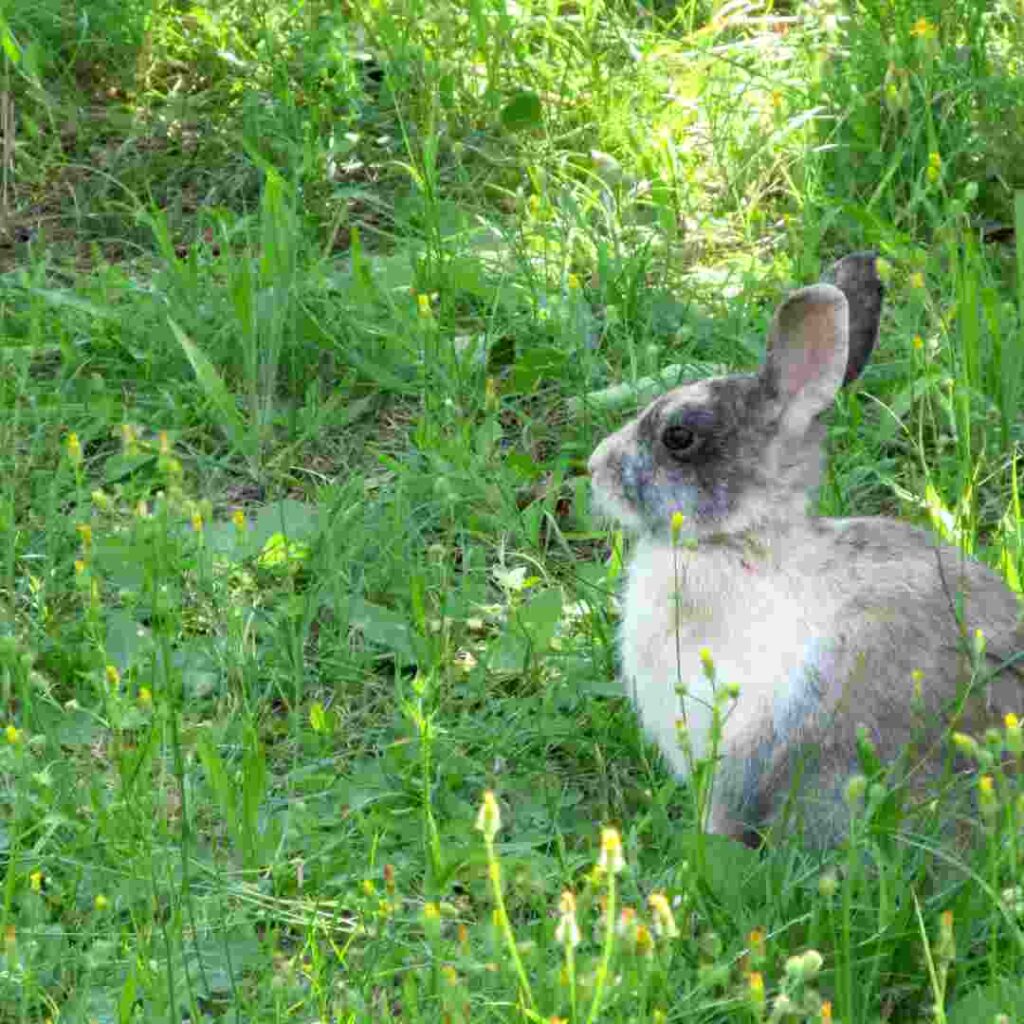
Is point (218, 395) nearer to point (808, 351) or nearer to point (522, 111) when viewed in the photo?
point (522, 111)

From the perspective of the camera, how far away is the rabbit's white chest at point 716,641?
379 centimetres

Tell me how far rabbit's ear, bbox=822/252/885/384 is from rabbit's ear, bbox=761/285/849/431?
0.19m

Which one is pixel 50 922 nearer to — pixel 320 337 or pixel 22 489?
pixel 22 489

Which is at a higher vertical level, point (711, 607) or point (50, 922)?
point (711, 607)

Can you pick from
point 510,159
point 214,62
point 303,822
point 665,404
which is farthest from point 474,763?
point 214,62

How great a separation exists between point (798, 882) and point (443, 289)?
2.20 metres

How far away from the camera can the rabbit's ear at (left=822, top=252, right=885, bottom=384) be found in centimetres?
418

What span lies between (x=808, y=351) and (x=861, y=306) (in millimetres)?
257

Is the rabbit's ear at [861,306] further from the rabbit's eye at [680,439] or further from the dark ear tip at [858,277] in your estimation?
the rabbit's eye at [680,439]

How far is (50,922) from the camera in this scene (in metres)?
3.64

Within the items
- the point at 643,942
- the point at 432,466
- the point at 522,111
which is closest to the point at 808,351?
the point at 432,466

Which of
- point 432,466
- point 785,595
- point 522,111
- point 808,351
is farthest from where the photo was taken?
point 522,111

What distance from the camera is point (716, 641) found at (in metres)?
3.90

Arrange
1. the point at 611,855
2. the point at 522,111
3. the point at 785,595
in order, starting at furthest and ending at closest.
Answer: the point at 522,111
the point at 785,595
the point at 611,855
